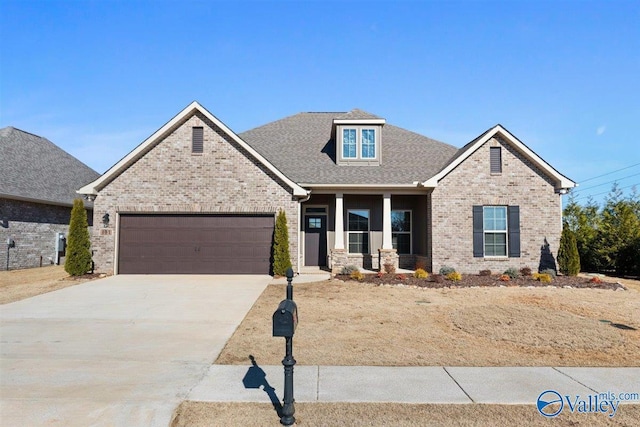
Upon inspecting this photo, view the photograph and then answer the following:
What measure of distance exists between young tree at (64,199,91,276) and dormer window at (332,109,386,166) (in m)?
10.1

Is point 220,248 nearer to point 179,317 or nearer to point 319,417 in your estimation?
point 179,317

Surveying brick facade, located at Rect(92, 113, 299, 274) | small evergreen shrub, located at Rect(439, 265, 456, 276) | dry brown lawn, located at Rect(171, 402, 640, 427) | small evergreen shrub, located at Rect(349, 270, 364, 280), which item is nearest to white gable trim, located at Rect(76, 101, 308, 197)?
brick facade, located at Rect(92, 113, 299, 274)

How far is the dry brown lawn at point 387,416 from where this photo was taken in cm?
382

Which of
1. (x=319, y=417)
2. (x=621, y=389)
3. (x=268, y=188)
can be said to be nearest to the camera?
(x=319, y=417)

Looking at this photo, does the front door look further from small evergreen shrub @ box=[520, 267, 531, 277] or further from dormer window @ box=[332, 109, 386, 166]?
small evergreen shrub @ box=[520, 267, 531, 277]

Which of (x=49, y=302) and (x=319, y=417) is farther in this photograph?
(x=49, y=302)

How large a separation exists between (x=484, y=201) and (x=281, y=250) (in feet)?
25.9

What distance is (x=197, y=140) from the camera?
14.9 m

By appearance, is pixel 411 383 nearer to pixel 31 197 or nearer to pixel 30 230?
pixel 31 197

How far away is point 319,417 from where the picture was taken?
155 inches

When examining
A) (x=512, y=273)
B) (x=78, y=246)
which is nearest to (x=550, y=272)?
(x=512, y=273)

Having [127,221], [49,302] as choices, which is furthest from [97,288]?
[127,221]

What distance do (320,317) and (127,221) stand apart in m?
9.90

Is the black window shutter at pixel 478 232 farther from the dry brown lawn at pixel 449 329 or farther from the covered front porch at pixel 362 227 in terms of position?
the dry brown lawn at pixel 449 329
